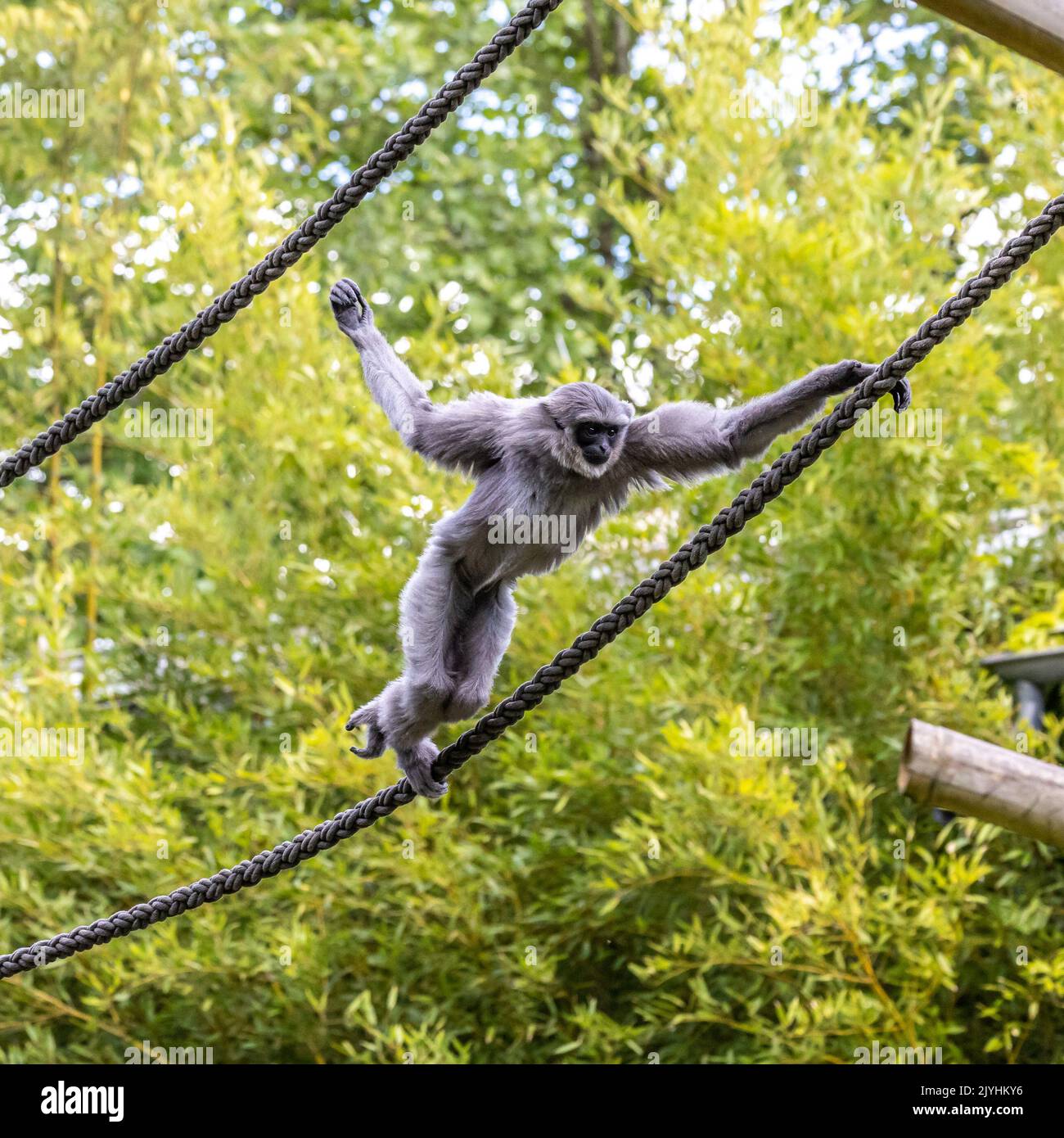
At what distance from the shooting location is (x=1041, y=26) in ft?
7.66

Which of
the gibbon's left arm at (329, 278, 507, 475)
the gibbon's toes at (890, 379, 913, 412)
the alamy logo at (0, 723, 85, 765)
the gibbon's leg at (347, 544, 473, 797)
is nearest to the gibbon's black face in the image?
the gibbon's left arm at (329, 278, 507, 475)

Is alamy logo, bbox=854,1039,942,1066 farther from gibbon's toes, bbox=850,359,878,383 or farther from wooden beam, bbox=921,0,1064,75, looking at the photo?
wooden beam, bbox=921,0,1064,75

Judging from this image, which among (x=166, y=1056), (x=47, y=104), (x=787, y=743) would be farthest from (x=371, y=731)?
(x=47, y=104)

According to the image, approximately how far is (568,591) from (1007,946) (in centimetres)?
240

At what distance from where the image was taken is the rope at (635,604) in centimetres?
244

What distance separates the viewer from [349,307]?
3.15m

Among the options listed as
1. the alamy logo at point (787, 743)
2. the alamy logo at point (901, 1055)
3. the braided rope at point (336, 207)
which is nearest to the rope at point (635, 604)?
the braided rope at point (336, 207)

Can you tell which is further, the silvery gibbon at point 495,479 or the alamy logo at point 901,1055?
the alamy logo at point 901,1055

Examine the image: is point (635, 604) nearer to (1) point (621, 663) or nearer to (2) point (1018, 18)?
(2) point (1018, 18)

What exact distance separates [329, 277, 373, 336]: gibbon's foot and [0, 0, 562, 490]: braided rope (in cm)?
32

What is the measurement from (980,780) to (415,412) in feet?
5.56

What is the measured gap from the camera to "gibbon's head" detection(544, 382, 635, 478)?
3.02 meters

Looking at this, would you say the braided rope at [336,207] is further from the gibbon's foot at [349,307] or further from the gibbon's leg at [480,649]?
the gibbon's leg at [480,649]
